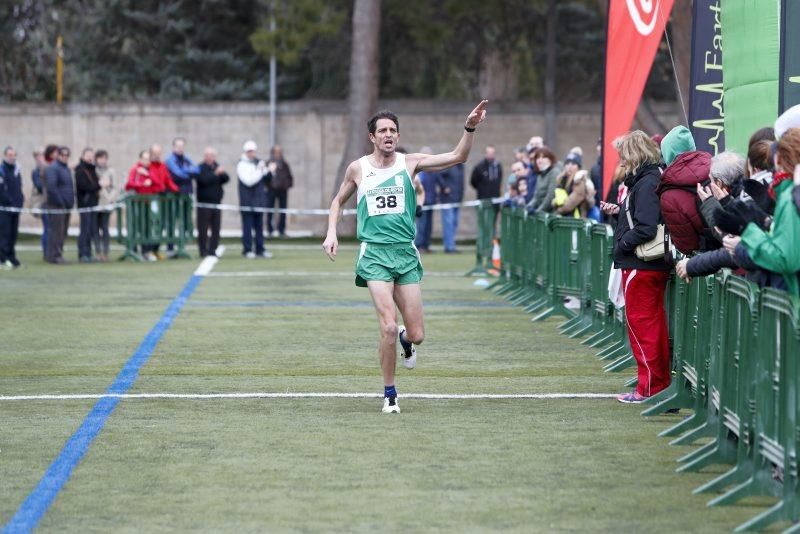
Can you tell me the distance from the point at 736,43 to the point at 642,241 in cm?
153

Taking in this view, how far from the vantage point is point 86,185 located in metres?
27.2

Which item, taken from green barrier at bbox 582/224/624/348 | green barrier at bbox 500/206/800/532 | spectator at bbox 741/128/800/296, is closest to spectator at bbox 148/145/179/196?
green barrier at bbox 582/224/624/348

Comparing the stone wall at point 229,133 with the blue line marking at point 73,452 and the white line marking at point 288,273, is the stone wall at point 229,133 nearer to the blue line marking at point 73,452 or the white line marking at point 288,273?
the white line marking at point 288,273

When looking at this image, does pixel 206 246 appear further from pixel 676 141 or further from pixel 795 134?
pixel 795 134

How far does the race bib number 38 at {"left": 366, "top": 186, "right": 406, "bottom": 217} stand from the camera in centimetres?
1073

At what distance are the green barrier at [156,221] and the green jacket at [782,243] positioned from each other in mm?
21522

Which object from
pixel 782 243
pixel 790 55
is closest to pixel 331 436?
pixel 782 243

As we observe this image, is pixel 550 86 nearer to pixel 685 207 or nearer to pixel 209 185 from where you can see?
pixel 209 185

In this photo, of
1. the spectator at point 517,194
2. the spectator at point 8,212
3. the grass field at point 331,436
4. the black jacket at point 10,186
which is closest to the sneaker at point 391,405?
the grass field at point 331,436

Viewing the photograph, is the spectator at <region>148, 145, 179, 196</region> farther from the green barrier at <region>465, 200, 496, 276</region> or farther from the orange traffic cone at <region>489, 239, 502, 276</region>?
the orange traffic cone at <region>489, 239, 502, 276</region>

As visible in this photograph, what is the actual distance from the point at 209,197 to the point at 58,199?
265 centimetres

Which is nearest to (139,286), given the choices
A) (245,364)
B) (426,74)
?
(245,364)

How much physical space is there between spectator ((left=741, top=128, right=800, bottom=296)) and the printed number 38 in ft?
12.3

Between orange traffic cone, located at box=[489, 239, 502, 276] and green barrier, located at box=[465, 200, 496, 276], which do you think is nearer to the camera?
orange traffic cone, located at box=[489, 239, 502, 276]
